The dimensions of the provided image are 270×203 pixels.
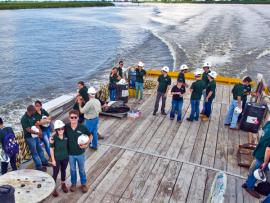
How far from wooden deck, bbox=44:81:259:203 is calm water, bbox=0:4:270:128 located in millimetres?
8560

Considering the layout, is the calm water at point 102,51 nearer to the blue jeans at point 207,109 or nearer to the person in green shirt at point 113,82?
the person in green shirt at point 113,82

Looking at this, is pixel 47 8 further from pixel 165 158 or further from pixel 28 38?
pixel 165 158

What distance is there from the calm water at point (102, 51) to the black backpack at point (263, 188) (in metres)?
12.5

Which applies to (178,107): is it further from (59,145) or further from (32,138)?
(59,145)

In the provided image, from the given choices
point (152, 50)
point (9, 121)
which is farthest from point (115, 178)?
point (152, 50)

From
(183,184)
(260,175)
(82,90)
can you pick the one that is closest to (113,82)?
(82,90)

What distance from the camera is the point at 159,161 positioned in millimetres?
8148

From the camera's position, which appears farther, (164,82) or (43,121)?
(164,82)

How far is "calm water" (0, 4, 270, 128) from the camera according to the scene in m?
24.5

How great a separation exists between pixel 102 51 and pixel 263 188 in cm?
3189

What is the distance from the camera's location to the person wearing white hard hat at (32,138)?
7020 mm

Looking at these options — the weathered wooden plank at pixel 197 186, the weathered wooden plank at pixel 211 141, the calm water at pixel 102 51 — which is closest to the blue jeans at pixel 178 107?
the weathered wooden plank at pixel 211 141

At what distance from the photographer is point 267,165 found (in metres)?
6.11

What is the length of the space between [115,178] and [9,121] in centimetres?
999
